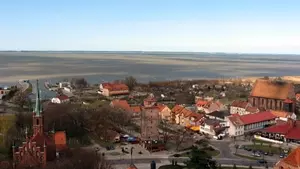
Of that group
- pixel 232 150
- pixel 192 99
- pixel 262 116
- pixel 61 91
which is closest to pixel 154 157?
pixel 232 150

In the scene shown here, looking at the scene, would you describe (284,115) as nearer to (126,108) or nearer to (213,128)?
(213,128)

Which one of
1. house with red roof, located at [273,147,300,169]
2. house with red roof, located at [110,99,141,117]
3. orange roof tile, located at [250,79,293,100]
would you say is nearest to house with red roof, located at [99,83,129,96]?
house with red roof, located at [110,99,141,117]

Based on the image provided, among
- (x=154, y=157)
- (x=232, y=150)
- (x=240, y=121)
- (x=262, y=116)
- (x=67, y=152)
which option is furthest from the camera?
(x=262, y=116)

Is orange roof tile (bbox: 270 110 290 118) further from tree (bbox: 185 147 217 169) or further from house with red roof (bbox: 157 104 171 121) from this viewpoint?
tree (bbox: 185 147 217 169)

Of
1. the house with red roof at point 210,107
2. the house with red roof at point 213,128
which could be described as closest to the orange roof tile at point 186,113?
the house with red roof at point 213,128

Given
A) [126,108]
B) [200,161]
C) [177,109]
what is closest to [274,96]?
[177,109]

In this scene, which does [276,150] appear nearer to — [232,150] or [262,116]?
[232,150]
